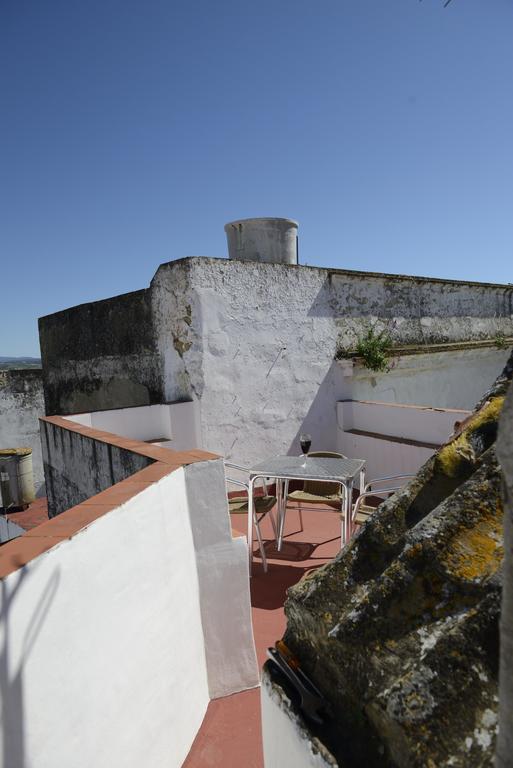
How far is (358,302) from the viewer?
26.2ft

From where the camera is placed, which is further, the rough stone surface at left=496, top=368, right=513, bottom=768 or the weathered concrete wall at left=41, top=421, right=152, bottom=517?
the weathered concrete wall at left=41, top=421, right=152, bottom=517

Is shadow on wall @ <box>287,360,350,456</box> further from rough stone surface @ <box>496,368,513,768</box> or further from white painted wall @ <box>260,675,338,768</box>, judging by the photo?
rough stone surface @ <box>496,368,513,768</box>

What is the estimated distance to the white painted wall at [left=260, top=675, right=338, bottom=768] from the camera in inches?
42.7

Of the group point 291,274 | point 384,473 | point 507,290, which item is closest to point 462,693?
point 384,473

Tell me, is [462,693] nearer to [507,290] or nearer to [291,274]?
[291,274]

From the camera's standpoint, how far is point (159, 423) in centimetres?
641

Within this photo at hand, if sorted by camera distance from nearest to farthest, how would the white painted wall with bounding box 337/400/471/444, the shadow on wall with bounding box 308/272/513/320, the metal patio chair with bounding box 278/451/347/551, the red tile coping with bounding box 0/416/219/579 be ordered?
the red tile coping with bounding box 0/416/219/579, the metal patio chair with bounding box 278/451/347/551, the white painted wall with bounding box 337/400/471/444, the shadow on wall with bounding box 308/272/513/320

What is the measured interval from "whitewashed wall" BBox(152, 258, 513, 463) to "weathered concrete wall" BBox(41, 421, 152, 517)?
62.0 inches

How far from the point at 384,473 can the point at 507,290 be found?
7093 millimetres

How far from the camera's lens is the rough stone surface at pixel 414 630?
92 centimetres

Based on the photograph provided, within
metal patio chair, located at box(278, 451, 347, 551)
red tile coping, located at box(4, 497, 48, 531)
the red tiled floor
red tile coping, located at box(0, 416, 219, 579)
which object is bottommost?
red tile coping, located at box(4, 497, 48, 531)

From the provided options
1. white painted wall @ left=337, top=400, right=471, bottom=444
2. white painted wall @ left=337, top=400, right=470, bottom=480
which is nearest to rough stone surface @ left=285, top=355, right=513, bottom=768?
white painted wall @ left=337, top=400, right=471, bottom=444

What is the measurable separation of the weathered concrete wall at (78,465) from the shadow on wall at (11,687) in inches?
63.9

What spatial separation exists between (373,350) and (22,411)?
351 inches
